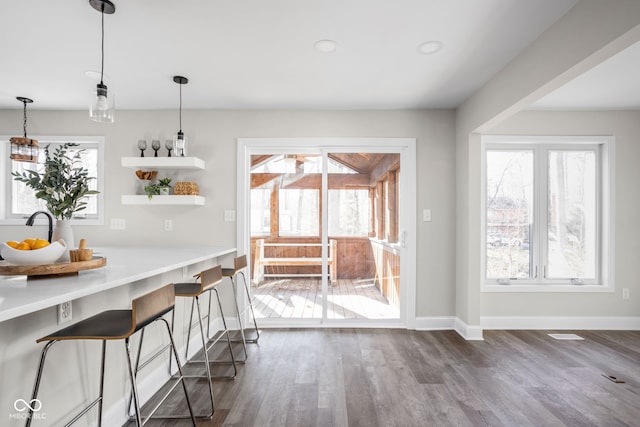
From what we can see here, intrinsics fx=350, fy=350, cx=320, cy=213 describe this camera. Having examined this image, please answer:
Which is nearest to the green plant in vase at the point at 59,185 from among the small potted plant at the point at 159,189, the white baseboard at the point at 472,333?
the small potted plant at the point at 159,189

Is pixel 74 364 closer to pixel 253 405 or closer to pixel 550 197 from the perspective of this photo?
pixel 253 405

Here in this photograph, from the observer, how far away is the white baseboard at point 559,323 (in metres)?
3.80

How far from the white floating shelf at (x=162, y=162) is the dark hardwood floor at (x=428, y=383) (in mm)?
1894

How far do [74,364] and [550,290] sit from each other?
429 centimetres

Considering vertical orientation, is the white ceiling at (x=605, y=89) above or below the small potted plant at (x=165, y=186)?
above

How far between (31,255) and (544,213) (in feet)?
14.7

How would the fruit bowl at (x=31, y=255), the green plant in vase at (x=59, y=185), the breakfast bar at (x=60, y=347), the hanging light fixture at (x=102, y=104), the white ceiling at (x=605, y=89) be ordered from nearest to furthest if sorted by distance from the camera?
the breakfast bar at (x=60, y=347) < the fruit bowl at (x=31, y=255) < the green plant in vase at (x=59, y=185) < the hanging light fixture at (x=102, y=104) < the white ceiling at (x=605, y=89)

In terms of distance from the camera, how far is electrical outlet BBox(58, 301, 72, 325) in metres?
1.63

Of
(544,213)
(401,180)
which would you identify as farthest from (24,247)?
(544,213)

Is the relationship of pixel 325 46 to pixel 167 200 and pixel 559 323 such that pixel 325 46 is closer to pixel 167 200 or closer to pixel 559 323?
pixel 167 200

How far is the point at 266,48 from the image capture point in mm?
2480

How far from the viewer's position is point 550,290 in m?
3.84

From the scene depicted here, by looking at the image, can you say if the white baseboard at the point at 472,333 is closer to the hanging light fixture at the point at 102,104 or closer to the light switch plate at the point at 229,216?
the light switch plate at the point at 229,216

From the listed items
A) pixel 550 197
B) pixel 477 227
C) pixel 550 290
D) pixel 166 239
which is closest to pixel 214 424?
pixel 166 239
